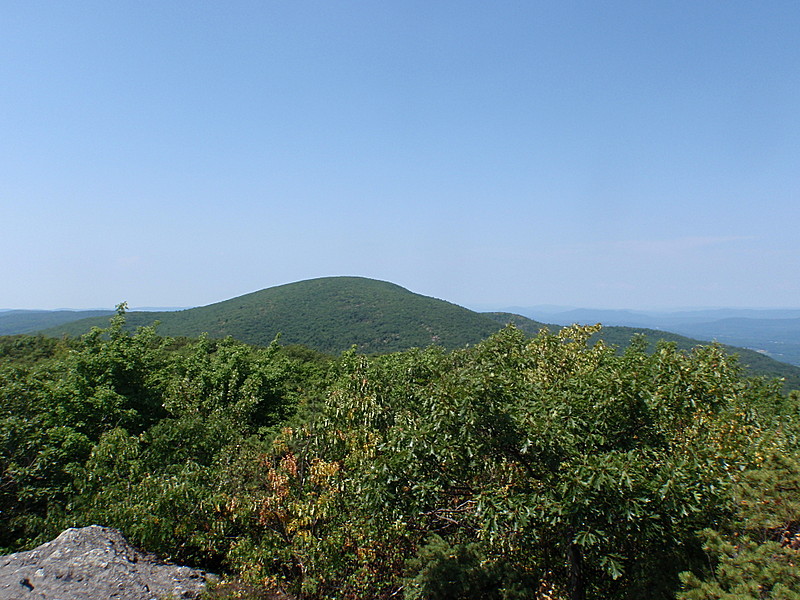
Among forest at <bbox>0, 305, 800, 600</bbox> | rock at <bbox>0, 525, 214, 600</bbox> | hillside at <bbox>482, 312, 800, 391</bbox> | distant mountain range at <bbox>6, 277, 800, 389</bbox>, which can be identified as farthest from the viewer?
distant mountain range at <bbox>6, 277, 800, 389</bbox>

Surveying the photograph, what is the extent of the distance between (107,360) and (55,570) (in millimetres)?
11691

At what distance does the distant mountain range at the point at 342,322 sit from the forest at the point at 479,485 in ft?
364

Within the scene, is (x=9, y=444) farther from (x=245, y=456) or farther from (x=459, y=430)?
(x=459, y=430)

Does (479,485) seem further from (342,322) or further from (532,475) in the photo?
(342,322)

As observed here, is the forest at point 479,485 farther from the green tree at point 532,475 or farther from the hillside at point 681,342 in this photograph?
the hillside at point 681,342

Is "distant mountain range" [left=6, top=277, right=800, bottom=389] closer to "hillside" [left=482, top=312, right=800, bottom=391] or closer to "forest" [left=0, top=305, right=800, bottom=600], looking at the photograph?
"hillside" [left=482, top=312, right=800, bottom=391]

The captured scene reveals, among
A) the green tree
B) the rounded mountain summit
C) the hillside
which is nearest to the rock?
the green tree

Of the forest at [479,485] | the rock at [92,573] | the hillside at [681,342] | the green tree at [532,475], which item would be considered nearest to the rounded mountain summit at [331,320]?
the hillside at [681,342]

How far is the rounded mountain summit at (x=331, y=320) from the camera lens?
446ft

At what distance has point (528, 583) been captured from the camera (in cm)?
1112

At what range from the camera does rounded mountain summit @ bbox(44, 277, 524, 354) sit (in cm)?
13600

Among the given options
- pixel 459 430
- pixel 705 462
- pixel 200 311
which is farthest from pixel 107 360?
pixel 200 311

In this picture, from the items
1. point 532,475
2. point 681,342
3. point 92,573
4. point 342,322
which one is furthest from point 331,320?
point 532,475

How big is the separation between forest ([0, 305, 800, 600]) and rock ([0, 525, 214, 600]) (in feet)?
2.70
